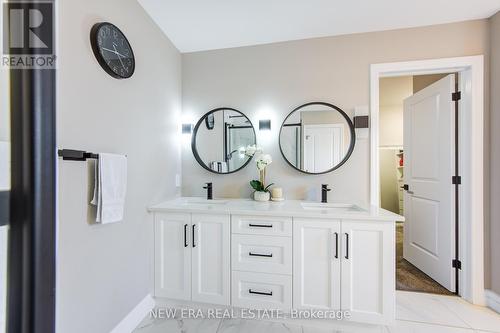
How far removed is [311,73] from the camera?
88.0 inches

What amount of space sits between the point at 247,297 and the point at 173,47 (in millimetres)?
2470

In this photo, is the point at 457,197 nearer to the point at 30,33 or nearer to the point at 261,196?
the point at 261,196

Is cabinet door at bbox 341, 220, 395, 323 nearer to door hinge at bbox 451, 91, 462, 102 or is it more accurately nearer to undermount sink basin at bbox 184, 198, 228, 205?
undermount sink basin at bbox 184, 198, 228, 205

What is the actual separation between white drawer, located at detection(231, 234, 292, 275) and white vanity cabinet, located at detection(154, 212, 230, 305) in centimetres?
8

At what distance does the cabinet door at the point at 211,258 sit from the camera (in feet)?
→ 5.92

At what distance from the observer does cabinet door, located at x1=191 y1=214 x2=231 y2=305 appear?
5.92 ft

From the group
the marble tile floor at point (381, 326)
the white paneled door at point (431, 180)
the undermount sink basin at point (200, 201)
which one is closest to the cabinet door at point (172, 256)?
the marble tile floor at point (381, 326)

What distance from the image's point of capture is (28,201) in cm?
24

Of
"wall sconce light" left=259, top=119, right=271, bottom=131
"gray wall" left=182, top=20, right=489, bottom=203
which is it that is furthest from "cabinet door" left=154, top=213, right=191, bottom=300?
"wall sconce light" left=259, top=119, right=271, bottom=131

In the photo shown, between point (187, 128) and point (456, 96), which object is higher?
point (456, 96)

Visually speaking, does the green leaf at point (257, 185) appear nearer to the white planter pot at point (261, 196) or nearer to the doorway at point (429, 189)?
the white planter pot at point (261, 196)

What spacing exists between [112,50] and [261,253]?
1.80m

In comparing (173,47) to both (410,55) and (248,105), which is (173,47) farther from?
(410,55)

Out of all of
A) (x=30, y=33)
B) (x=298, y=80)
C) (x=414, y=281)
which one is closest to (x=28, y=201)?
(x=30, y=33)
